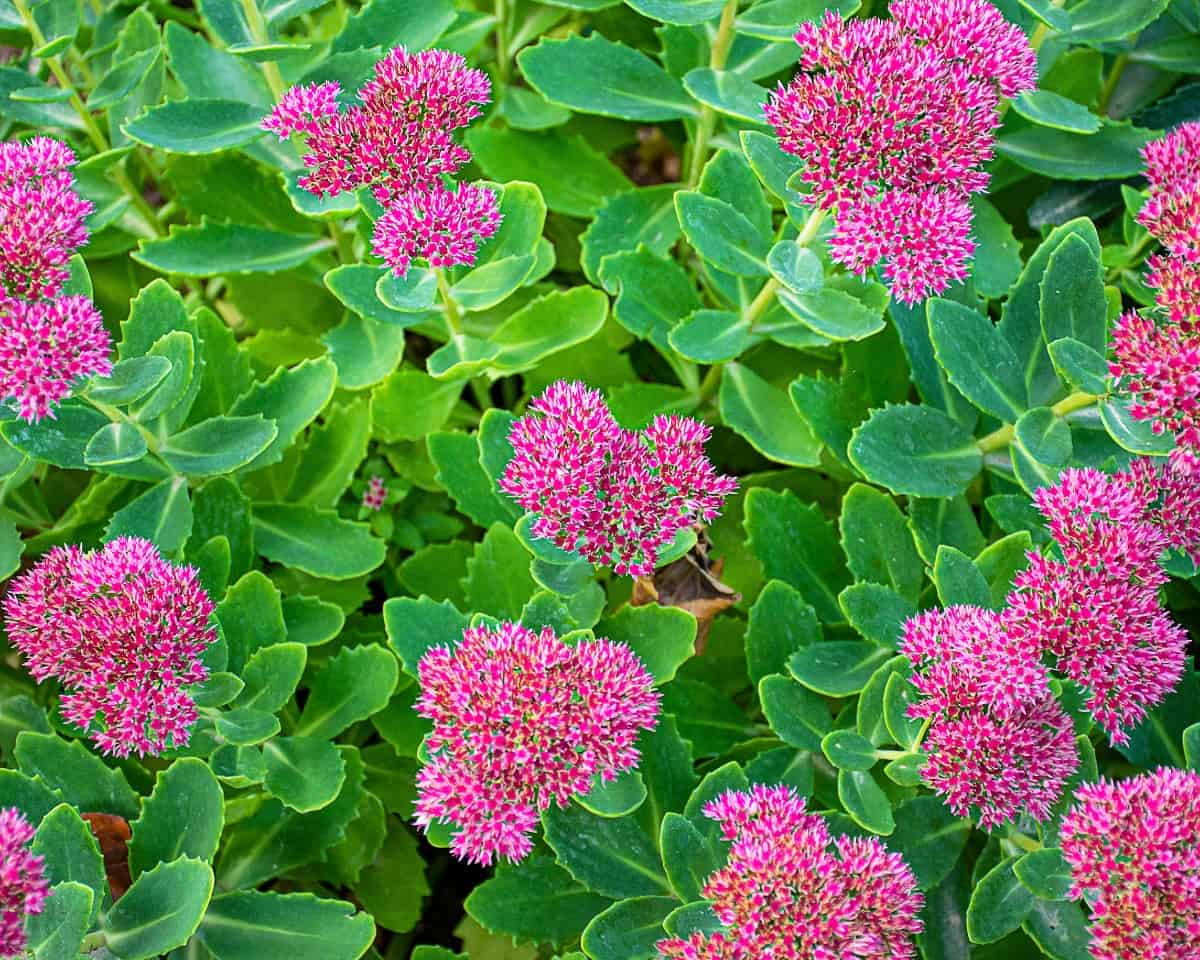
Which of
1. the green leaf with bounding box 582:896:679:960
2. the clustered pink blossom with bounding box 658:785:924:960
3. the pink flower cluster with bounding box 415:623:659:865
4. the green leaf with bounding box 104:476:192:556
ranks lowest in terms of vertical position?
the green leaf with bounding box 582:896:679:960

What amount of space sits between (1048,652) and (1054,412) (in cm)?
41

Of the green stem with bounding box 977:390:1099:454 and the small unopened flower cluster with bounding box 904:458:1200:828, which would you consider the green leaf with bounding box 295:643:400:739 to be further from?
the green stem with bounding box 977:390:1099:454

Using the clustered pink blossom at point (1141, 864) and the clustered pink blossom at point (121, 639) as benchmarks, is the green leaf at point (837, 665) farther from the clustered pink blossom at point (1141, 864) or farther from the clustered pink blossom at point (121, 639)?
the clustered pink blossom at point (121, 639)

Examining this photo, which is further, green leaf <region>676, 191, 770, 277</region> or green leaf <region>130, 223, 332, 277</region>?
green leaf <region>130, 223, 332, 277</region>

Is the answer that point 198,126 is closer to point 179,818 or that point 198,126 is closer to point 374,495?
point 374,495

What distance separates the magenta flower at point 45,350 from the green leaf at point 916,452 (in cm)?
112

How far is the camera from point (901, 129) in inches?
65.4

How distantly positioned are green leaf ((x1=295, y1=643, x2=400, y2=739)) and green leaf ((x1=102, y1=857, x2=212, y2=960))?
362 millimetres

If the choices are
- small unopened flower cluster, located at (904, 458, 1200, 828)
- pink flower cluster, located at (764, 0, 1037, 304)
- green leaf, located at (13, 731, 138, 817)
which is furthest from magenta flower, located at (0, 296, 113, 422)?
small unopened flower cluster, located at (904, 458, 1200, 828)

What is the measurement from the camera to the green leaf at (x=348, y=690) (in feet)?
6.22

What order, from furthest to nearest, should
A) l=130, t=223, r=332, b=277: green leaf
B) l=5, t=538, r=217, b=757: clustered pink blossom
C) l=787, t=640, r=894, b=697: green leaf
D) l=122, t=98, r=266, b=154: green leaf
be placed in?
l=130, t=223, r=332, b=277: green leaf, l=122, t=98, r=266, b=154: green leaf, l=787, t=640, r=894, b=697: green leaf, l=5, t=538, r=217, b=757: clustered pink blossom

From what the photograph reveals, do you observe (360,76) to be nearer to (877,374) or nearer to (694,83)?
(694,83)

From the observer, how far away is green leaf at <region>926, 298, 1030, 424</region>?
1835 millimetres

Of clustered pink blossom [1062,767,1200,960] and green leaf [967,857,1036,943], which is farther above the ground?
clustered pink blossom [1062,767,1200,960]
